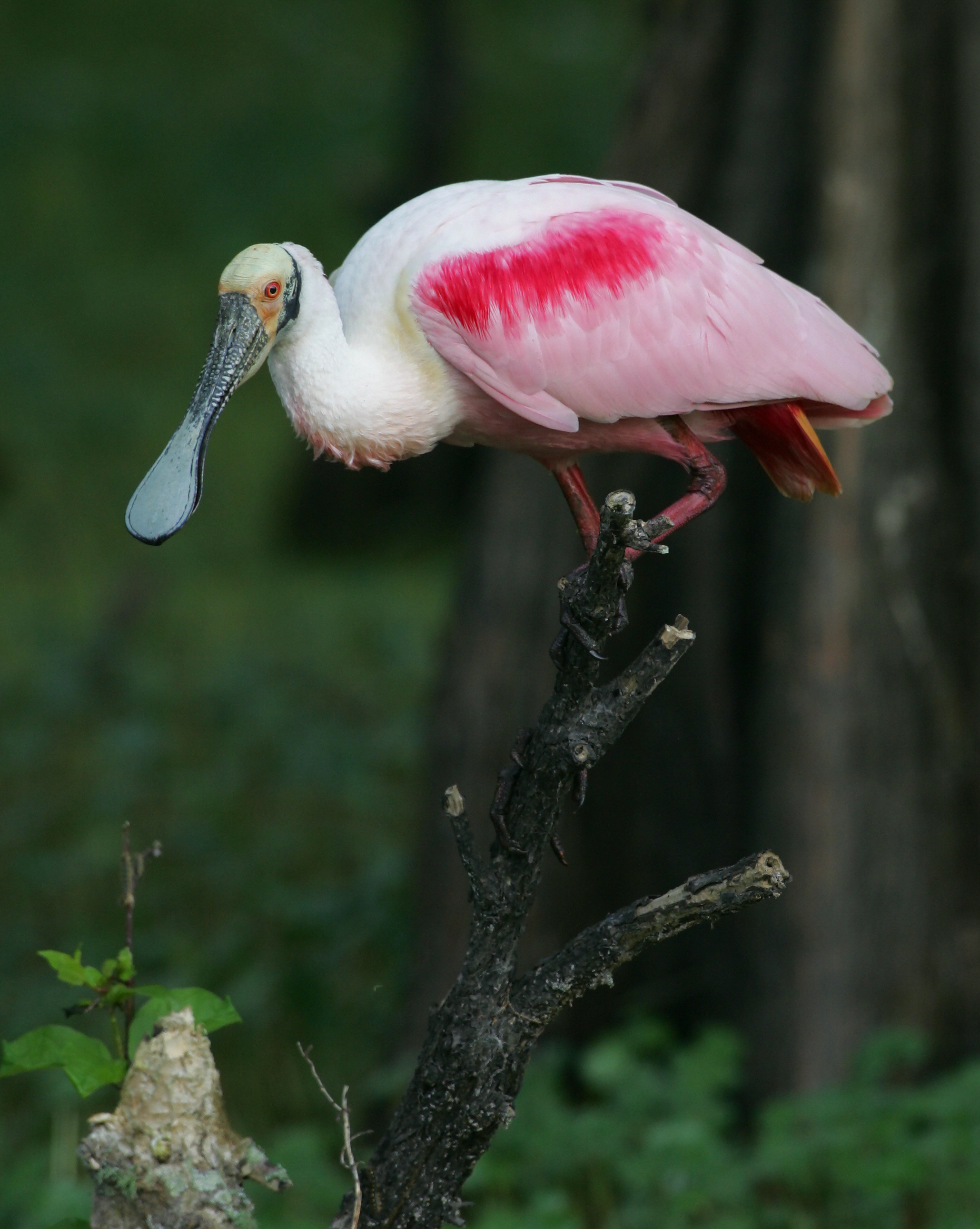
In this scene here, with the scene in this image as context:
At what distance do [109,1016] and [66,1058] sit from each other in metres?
0.07

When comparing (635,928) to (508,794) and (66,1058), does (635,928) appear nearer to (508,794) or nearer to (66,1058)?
(508,794)

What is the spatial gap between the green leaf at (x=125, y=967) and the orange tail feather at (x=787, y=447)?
1.43 m

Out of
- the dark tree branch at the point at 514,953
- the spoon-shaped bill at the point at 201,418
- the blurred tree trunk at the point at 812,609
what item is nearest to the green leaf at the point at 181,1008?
the dark tree branch at the point at 514,953

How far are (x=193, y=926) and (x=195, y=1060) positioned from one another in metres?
3.96

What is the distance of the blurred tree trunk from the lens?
12.7ft

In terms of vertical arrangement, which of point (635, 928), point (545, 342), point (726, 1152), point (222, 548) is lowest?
point (726, 1152)

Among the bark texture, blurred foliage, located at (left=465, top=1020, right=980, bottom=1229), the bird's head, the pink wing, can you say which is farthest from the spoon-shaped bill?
blurred foliage, located at (left=465, top=1020, right=980, bottom=1229)

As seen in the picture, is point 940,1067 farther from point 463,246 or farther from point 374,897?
point 463,246

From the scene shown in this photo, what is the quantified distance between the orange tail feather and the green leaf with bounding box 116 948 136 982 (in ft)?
4.68

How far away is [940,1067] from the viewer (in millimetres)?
4281

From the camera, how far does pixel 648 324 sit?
2.51m

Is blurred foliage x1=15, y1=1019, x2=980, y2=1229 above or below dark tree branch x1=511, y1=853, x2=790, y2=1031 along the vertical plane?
below

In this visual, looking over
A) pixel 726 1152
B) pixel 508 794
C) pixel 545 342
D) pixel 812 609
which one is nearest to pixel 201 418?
pixel 545 342

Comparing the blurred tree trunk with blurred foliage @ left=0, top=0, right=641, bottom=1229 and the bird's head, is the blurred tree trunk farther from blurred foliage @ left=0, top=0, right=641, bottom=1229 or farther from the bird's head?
the bird's head
